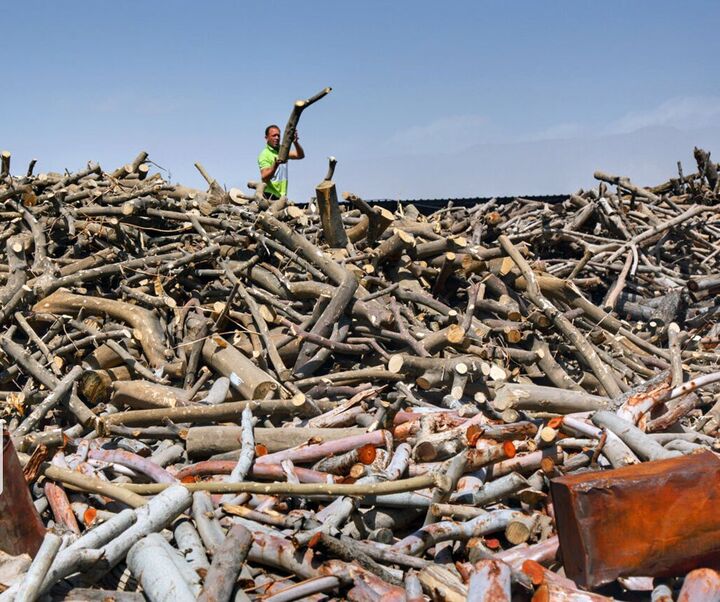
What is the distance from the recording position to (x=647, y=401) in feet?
16.7

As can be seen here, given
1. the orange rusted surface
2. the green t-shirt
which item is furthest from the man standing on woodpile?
the orange rusted surface

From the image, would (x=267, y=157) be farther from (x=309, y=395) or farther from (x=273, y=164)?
(x=309, y=395)

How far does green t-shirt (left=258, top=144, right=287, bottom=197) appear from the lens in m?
9.56

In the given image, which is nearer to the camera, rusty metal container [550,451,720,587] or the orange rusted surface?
rusty metal container [550,451,720,587]

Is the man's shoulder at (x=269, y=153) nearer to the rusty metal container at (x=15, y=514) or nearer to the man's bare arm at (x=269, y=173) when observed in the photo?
the man's bare arm at (x=269, y=173)

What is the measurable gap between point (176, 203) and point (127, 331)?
2.44 metres

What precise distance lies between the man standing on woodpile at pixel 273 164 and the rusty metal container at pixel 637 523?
21.3 feet

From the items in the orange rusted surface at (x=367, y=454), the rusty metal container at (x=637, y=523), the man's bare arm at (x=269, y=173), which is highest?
the man's bare arm at (x=269, y=173)

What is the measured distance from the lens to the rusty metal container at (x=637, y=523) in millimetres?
3430

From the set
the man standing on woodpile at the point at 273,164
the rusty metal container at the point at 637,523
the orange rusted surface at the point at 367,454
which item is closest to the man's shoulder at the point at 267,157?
the man standing on woodpile at the point at 273,164

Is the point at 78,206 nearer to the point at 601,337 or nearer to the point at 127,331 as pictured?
the point at 127,331

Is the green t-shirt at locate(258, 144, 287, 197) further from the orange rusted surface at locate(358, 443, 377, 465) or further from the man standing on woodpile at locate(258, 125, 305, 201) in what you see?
the orange rusted surface at locate(358, 443, 377, 465)

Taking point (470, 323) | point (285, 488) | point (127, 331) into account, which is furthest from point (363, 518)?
point (127, 331)

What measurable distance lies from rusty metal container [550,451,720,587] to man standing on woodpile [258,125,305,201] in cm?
649
